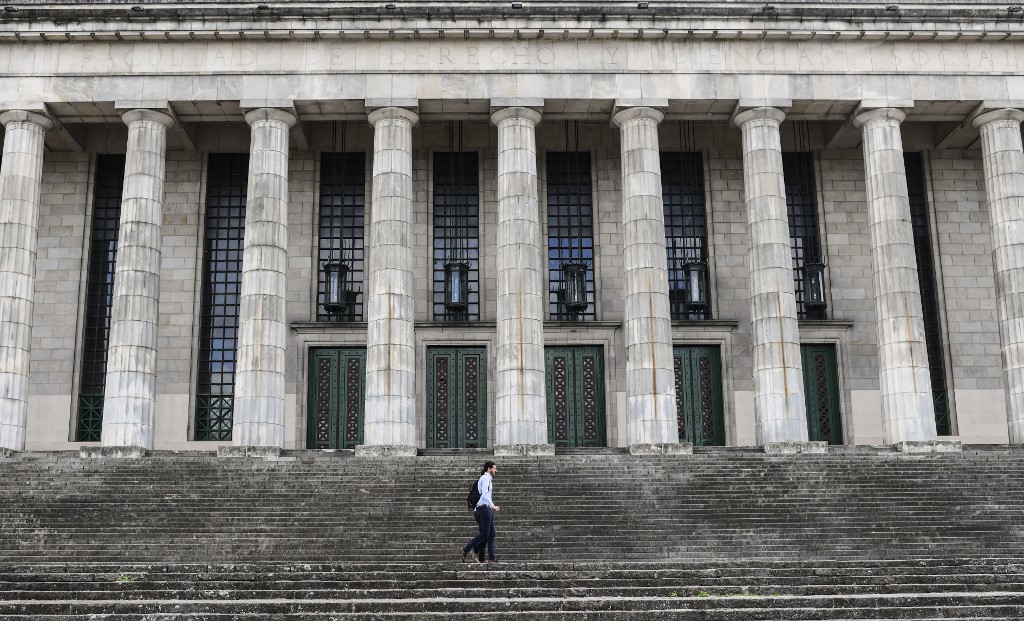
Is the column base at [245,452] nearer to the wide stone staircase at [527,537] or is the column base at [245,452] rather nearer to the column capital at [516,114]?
the wide stone staircase at [527,537]

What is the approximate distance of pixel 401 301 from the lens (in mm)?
26344

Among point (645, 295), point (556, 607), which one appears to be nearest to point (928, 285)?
point (645, 295)

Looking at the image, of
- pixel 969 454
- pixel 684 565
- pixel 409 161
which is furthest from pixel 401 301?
pixel 969 454

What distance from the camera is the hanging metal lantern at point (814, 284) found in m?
30.5

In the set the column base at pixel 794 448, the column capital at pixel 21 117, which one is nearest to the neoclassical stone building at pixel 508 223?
the column capital at pixel 21 117

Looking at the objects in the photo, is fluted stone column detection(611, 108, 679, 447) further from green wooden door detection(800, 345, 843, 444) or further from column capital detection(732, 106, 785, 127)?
green wooden door detection(800, 345, 843, 444)

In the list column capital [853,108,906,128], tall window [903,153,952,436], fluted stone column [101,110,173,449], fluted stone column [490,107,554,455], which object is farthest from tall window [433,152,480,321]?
tall window [903,153,952,436]

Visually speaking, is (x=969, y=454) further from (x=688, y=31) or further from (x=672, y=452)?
(x=688, y=31)

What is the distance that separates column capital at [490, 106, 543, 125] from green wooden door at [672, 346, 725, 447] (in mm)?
7732

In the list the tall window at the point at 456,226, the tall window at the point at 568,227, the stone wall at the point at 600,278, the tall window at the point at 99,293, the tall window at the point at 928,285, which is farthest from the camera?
the tall window at the point at 568,227

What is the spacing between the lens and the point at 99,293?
102 ft

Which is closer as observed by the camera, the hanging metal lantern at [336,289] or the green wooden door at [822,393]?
the hanging metal lantern at [336,289]

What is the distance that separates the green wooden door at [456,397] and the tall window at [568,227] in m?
2.70

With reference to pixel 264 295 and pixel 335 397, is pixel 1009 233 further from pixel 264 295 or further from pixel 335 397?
pixel 264 295
